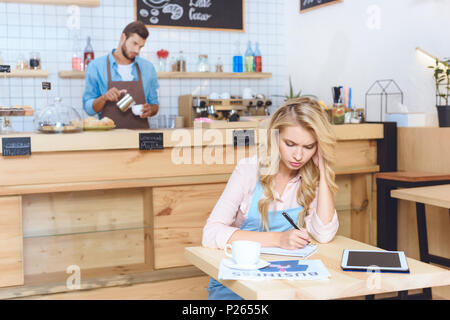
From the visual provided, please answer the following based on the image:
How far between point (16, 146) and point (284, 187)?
4.23 ft

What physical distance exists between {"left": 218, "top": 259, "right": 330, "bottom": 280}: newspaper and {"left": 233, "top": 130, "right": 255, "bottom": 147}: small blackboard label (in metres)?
1.44

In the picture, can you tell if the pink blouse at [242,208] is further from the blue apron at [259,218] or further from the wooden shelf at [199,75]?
the wooden shelf at [199,75]

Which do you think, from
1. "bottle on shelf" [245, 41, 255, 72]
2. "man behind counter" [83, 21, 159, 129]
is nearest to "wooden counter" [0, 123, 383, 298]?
"man behind counter" [83, 21, 159, 129]

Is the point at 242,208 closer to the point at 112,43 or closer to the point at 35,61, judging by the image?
the point at 35,61

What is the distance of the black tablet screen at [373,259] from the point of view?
1550 millimetres

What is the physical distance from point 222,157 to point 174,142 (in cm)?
29

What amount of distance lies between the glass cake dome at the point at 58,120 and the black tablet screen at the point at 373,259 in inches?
63.8

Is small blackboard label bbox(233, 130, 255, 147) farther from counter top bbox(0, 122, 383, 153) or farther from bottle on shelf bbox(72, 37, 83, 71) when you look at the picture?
bottle on shelf bbox(72, 37, 83, 71)

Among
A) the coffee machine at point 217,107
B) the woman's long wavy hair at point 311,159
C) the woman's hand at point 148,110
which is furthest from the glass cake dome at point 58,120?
the coffee machine at point 217,107

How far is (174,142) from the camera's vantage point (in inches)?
112

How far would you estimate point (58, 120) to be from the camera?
2.69 meters

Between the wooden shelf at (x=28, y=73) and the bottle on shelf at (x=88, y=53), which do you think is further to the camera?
the bottle on shelf at (x=88, y=53)

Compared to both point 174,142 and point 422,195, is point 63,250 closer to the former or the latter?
point 174,142

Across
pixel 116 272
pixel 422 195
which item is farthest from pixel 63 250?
pixel 422 195
